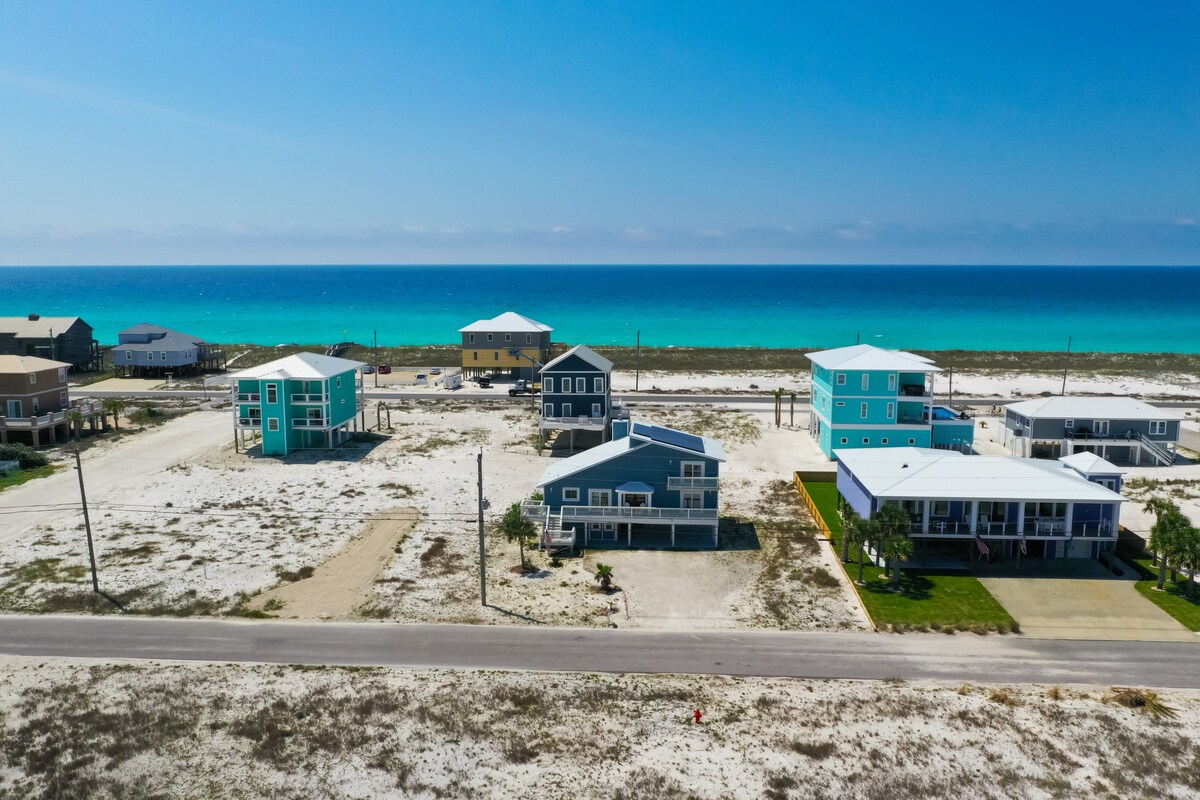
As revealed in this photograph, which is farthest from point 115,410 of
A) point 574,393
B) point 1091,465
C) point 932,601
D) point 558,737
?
point 1091,465

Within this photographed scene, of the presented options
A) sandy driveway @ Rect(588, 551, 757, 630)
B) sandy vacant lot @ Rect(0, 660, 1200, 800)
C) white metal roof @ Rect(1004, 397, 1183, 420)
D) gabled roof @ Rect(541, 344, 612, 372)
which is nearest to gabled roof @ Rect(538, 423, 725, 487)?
sandy driveway @ Rect(588, 551, 757, 630)

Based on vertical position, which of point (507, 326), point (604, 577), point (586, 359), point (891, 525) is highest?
point (507, 326)

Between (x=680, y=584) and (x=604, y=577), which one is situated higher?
(x=604, y=577)

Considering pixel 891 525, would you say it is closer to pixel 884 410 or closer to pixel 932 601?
pixel 932 601

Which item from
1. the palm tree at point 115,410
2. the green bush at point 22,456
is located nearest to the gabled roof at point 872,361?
the green bush at point 22,456

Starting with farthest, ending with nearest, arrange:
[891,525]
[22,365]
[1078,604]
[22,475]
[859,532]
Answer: [22,365], [22,475], [859,532], [891,525], [1078,604]

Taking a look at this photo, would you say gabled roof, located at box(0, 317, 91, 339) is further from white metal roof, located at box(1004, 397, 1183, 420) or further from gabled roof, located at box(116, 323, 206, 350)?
white metal roof, located at box(1004, 397, 1183, 420)

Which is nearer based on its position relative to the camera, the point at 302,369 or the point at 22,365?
the point at 302,369
